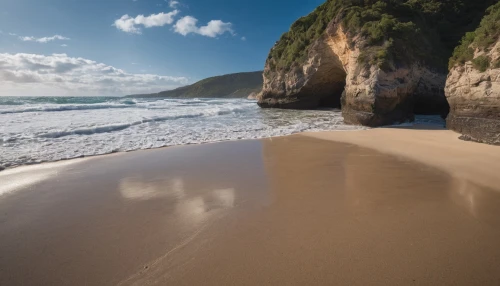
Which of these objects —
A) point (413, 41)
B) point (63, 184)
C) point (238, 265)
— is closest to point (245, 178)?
point (238, 265)

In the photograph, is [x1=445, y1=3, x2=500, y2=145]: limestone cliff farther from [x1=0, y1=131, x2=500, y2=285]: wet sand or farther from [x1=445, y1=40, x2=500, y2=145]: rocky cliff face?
[x1=0, y1=131, x2=500, y2=285]: wet sand

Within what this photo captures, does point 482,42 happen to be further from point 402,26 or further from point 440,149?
point 402,26

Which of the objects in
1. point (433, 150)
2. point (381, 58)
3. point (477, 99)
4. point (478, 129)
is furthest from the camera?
point (381, 58)

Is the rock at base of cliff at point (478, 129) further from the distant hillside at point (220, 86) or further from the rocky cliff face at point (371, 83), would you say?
the distant hillside at point (220, 86)

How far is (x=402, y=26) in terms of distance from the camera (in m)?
12.5

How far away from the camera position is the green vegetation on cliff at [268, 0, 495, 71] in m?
12.1

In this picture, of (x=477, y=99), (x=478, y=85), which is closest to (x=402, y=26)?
(x=478, y=85)

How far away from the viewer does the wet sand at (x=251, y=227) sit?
6.86 feet

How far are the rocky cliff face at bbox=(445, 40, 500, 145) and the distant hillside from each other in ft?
342

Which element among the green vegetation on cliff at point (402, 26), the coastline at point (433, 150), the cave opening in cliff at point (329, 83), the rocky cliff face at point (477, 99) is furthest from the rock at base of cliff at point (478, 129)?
the cave opening in cliff at point (329, 83)

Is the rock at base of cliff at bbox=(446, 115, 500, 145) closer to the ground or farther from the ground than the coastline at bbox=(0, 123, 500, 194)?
farther from the ground

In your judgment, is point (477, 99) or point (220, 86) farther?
point (220, 86)

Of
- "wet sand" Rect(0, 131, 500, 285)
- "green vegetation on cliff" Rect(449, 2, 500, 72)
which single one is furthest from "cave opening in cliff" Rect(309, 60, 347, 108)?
"wet sand" Rect(0, 131, 500, 285)

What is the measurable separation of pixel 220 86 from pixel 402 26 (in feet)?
365
